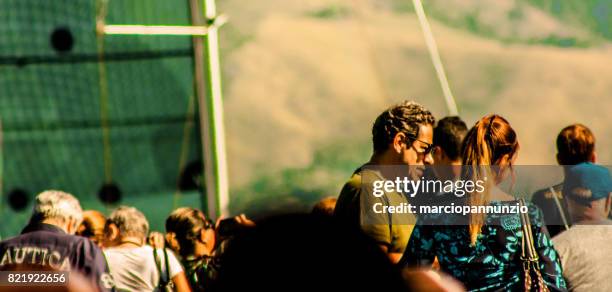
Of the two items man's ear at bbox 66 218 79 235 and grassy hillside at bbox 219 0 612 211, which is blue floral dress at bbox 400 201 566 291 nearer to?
man's ear at bbox 66 218 79 235

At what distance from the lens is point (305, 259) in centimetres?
123

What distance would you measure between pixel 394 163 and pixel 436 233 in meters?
0.62

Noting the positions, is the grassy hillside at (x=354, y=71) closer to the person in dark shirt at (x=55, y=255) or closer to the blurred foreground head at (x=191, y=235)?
the blurred foreground head at (x=191, y=235)

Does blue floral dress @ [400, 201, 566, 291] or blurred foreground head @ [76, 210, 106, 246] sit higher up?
blue floral dress @ [400, 201, 566, 291]

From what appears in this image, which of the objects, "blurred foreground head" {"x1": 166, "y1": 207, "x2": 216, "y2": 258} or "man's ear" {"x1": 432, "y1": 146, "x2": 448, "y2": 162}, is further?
"blurred foreground head" {"x1": 166, "y1": 207, "x2": 216, "y2": 258}

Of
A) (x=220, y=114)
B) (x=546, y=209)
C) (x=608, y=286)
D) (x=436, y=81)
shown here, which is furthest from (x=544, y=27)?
(x=608, y=286)

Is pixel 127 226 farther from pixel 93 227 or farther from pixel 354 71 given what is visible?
pixel 354 71

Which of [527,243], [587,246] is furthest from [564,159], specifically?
[527,243]

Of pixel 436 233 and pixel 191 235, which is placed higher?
pixel 436 233

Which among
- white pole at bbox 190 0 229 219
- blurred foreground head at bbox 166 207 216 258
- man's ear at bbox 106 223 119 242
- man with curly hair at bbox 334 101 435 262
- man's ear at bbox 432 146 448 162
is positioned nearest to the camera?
man with curly hair at bbox 334 101 435 262

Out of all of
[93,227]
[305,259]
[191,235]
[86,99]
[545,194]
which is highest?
[305,259]

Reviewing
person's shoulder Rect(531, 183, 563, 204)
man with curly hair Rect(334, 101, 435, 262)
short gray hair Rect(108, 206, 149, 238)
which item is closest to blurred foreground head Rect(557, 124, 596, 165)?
person's shoulder Rect(531, 183, 563, 204)

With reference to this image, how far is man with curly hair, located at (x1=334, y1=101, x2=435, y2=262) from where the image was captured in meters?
3.18

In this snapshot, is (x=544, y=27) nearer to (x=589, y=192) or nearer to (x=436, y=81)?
(x=436, y=81)
